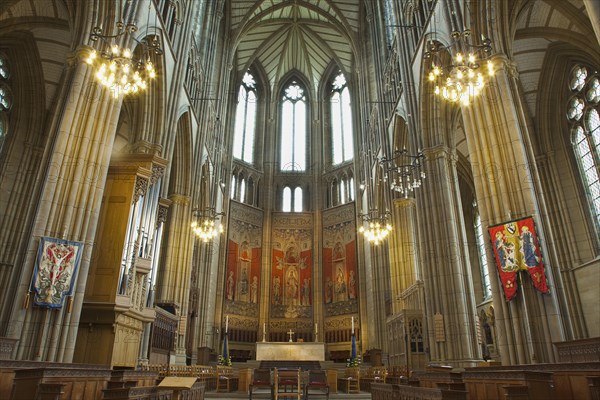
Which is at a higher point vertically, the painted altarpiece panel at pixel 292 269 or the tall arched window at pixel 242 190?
the tall arched window at pixel 242 190

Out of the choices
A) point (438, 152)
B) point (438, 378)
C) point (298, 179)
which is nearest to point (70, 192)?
point (438, 378)

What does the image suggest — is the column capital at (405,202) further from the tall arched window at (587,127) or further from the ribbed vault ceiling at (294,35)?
the ribbed vault ceiling at (294,35)

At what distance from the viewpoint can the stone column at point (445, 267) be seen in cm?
1545

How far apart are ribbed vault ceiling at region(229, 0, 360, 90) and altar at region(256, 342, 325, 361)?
76.2 feet

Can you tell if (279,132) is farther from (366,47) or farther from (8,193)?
(8,193)

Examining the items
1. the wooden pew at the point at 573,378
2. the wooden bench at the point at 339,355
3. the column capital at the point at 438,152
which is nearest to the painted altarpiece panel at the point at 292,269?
the wooden bench at the point at 339,355

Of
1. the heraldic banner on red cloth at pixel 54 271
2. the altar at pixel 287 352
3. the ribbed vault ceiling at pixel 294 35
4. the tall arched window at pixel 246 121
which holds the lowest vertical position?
the altar at pixel 287 352

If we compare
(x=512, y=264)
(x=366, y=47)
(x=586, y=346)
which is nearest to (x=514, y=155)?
(x=512, y=264)

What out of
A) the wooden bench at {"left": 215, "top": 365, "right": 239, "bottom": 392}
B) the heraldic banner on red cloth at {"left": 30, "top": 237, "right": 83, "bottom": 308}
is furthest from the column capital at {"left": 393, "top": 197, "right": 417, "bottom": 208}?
the heraldic banner on red cloth at {"left": 30, "top": 237, "right": 83, "bottom": 308}

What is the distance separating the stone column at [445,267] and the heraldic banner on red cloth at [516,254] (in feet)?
15.8

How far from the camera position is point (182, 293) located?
21.7m

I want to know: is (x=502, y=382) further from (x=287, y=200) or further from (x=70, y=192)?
(x=287, y=200)

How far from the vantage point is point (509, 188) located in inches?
465

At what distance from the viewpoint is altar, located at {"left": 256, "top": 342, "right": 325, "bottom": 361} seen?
25.9m
